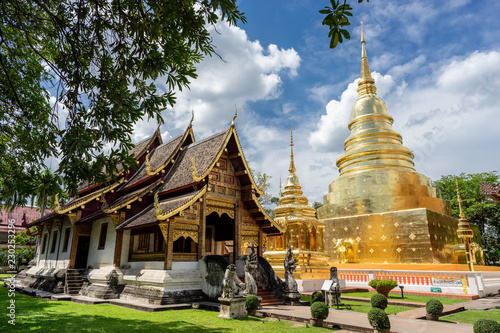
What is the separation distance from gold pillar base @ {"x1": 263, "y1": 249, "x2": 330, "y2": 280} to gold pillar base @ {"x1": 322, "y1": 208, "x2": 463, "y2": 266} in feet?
8.73

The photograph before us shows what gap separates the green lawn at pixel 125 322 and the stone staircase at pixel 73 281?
3011 mm

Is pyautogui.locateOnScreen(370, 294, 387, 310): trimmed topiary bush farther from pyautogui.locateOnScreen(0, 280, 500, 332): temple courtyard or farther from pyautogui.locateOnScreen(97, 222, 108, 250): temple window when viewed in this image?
pyautogui.locateOnScreen(97, 222, 108, 250): temple window

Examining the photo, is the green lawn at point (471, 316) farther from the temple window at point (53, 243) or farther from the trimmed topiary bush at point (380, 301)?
the temple window at point (53, 243)

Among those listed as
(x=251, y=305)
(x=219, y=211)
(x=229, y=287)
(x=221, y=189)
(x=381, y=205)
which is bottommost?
(x=251, y=305)

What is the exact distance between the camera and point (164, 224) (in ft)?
35.3

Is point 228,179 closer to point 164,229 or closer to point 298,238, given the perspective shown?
point 164,229

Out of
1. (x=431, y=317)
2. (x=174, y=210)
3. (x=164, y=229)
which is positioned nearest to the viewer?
(x=431, y=317)

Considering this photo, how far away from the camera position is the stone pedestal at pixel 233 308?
884 cm

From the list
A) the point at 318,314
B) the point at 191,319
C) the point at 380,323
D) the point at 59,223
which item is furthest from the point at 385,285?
the point at 59,223

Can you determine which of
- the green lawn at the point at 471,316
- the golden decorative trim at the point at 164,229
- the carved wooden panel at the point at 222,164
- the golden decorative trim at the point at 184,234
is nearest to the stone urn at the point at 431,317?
the green lawn at the point at 471,316

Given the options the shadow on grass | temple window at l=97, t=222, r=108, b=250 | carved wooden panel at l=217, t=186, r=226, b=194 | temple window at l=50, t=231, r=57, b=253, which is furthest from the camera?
temple window at l=50, t=231, r=57, b=253

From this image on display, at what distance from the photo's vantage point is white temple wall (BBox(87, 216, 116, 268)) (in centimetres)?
1311

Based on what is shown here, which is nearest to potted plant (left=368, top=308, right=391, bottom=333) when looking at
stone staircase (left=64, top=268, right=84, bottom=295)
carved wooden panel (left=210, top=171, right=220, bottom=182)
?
carved wooden panel (left=210, top=171, right=220, bottom=182)

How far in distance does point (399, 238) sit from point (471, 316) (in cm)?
1092
